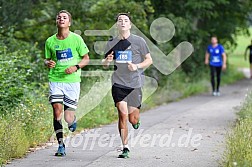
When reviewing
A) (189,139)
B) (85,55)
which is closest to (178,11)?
(189,139)

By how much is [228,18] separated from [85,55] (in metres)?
19.3

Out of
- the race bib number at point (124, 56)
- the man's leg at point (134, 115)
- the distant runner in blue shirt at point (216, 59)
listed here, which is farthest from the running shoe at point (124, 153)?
the distant runner in blue shirt at point (216, 59)

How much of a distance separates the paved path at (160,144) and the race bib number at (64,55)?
1426mm

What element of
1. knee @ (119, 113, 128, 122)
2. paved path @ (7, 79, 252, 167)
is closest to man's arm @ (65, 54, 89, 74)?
knee @ (119, 113, 128, 122)

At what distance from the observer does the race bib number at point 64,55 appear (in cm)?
1020

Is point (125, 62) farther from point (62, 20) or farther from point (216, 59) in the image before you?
point (216, 59)

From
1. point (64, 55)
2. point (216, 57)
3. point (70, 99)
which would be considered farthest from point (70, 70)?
point (216, 57)

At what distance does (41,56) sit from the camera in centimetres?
1903

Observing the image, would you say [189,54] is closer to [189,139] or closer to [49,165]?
[189,139]

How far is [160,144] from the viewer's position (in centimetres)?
1139

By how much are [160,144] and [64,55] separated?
2.36 m

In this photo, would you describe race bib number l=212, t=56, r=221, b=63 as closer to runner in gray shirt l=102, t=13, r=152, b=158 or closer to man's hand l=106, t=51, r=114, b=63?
runner in gray shirt l=102, t=13, r=152, b=158

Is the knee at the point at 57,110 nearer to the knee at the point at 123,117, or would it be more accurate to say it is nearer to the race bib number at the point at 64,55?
the race bib number at the point at 64,55

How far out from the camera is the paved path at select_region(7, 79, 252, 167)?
9.61 meters
